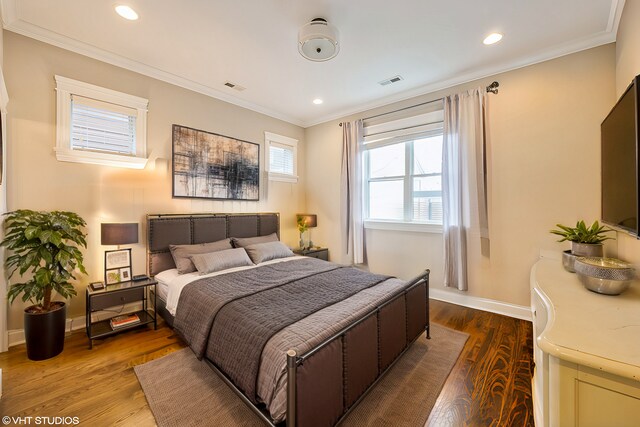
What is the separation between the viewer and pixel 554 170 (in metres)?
2.83

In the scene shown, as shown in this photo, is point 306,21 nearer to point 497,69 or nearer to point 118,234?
point 497,69

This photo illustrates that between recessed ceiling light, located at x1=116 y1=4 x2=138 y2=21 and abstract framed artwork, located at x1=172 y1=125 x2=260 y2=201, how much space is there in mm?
1278

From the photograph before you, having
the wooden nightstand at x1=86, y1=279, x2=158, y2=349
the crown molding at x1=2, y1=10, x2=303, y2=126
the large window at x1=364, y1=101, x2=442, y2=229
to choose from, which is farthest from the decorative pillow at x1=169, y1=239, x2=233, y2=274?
the large window at x1=364, y1=101, x2=442, y2=229

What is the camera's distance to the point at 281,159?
4.83 m

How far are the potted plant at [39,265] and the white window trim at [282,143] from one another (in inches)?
110

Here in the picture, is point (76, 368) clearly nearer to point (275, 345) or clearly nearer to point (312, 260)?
point (275, 345)

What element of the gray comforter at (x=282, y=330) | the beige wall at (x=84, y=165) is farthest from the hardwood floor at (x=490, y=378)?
the beige wall at (x=84, y=165)

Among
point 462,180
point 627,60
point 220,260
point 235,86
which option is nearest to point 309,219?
point 220,260

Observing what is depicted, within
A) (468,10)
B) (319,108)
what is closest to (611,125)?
(468,10)

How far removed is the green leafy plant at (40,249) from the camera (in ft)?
7.12

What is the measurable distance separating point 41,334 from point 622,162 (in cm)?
460

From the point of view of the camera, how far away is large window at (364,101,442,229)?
3725 millimetres

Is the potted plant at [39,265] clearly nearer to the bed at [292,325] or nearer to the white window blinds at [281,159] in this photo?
the bed at [292,325]

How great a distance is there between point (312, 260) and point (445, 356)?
1.89 metres
